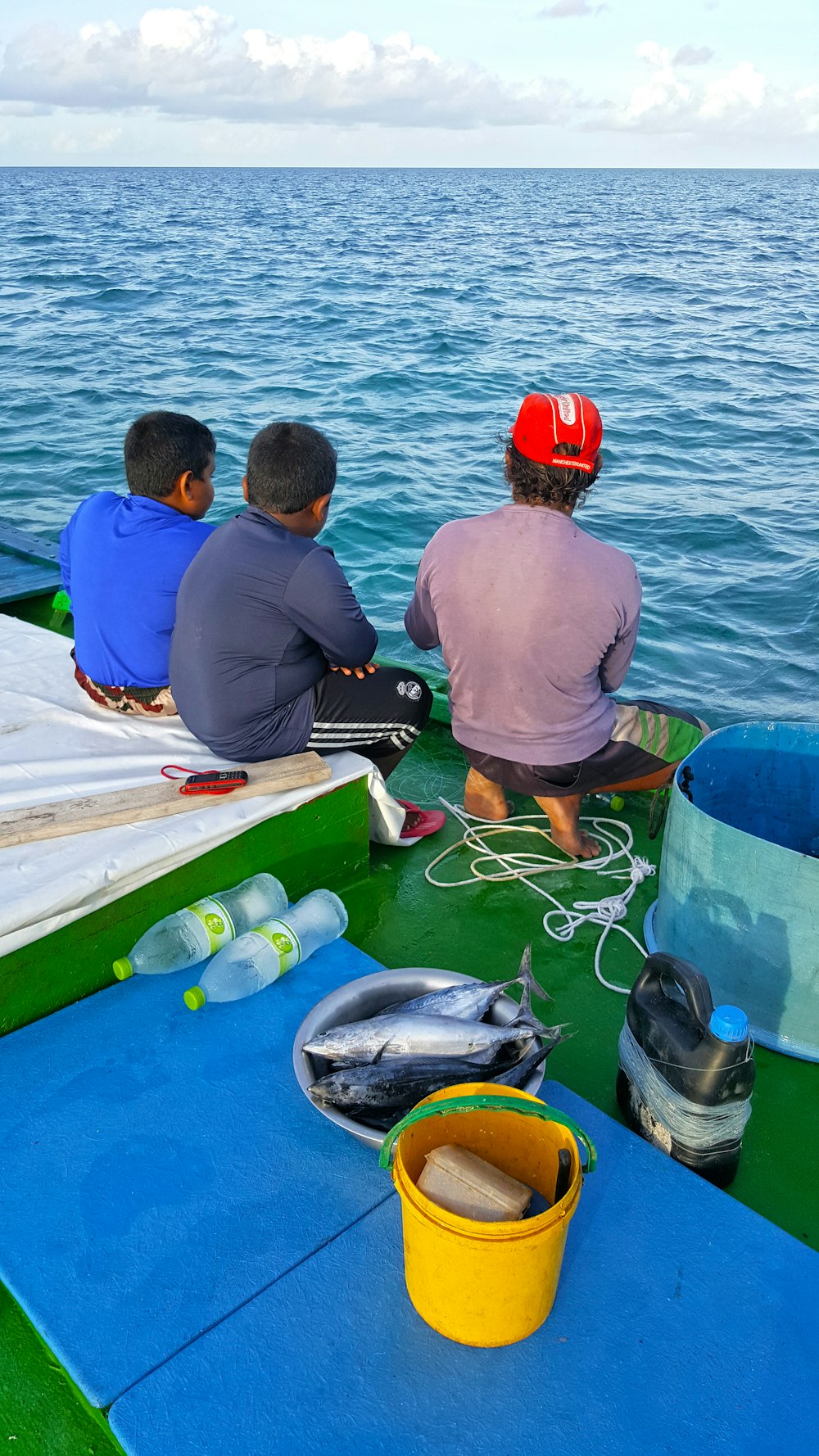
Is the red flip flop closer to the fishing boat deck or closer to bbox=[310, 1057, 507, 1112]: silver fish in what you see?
the fishing boat deck

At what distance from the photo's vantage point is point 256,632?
11.0ft

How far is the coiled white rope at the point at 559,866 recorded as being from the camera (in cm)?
345

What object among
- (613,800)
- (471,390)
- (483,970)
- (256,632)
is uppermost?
(256,632)

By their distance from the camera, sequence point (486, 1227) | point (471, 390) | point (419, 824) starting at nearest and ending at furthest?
point (486, 1227) < point (419, 824) < point (471, 390)

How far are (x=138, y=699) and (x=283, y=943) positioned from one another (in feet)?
4.53

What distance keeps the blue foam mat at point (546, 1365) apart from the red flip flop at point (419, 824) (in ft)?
6.01

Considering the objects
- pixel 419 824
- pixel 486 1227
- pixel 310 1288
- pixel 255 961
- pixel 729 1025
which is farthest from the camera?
pixel 419 824

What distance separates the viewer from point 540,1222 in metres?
1.74

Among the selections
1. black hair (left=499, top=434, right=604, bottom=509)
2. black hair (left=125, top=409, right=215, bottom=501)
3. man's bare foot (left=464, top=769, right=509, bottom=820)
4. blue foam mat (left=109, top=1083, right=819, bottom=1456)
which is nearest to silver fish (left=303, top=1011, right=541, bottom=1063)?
blue foam mat (left=109, top=1083, right=819, bottom=1456)

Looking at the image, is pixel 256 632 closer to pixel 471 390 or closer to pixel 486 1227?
pixel 486 1227

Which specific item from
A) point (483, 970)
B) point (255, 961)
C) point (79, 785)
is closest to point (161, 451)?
point (79, 785)

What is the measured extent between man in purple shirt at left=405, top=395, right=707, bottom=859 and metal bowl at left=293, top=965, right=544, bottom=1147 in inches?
46.4

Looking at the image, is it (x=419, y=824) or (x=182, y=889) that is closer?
(x=182, y=889)

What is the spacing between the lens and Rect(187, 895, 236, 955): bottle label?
9.77ft
